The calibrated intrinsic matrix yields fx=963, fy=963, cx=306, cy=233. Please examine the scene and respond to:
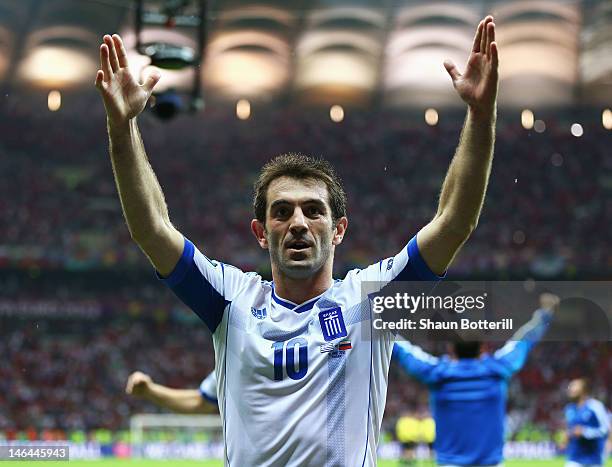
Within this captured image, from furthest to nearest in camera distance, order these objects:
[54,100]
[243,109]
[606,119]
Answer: [243,109], [54,100], [606,119]

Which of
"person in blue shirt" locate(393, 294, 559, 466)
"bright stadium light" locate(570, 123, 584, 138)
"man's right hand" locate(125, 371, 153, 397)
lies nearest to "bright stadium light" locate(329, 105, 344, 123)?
"bright stadium light" locate(570, 123, 584, 138)

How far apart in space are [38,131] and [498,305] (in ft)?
111

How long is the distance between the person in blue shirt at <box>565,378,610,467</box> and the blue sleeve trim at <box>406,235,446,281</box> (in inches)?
323

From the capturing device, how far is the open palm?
2703mm

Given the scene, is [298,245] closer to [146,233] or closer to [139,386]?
[146,233]

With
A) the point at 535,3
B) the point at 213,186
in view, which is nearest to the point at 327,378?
the point at 535,3

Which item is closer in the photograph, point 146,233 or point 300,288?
point 146,233

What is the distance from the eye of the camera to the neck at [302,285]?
2891mm

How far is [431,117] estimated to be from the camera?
114 ft

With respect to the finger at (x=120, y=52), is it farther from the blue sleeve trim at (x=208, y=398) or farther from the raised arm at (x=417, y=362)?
the raised arm at (x=417, y=362)

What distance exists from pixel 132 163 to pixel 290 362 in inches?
28.7

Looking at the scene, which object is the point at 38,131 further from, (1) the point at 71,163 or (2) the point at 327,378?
(2) the point at 327,378

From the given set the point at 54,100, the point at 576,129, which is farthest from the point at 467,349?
the point at 54,100

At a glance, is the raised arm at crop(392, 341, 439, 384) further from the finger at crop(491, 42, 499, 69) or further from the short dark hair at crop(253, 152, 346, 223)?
the finger at crop(491, 42, 499, 69)
